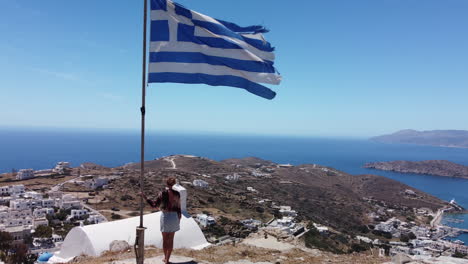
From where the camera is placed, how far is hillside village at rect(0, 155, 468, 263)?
1052 inches

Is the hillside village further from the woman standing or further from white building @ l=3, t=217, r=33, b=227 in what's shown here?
the woman standing

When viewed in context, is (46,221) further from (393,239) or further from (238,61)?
(393,239)

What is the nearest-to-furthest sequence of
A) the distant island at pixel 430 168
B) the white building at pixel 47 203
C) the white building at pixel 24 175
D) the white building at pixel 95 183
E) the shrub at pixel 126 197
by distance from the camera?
1. the white building at pixel 47 203
2. the shrub at pixel 126 197
3. the white building at pixel 95 183
4. the white building at pixel 24 175
5. the distant island at pixel 430 168

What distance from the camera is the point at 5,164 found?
374 feet

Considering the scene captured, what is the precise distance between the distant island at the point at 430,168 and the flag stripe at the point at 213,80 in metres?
152

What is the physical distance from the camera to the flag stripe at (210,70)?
5.80 m

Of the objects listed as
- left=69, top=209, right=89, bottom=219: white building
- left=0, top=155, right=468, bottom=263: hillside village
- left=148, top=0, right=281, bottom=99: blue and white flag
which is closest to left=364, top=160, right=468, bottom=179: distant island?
left=0, top=155, right=468, bottom=263: hillside village

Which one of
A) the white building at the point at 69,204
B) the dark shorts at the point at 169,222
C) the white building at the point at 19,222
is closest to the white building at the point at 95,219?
the white building at the point at 69,204

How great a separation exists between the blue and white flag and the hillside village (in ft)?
20.0

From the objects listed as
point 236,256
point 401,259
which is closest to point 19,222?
point 236,256

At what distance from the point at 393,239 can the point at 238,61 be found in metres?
44.1

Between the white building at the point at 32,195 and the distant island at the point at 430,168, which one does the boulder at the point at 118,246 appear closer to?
the white building at the point at 32,195

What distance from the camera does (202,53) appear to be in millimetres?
6164

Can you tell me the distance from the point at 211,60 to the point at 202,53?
22cm
